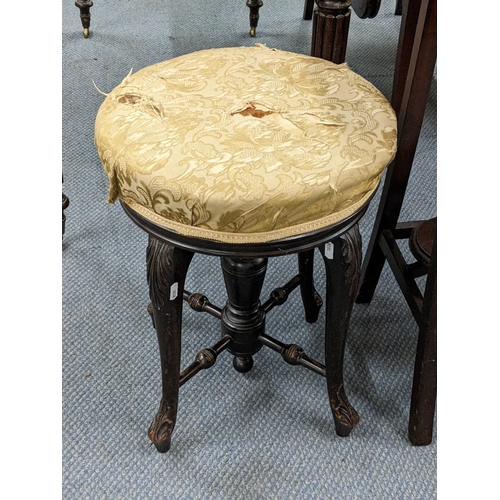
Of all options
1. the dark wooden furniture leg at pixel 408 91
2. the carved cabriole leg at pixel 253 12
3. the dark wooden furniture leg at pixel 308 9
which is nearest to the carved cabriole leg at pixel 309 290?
the dark wooden furniture leg at pixel 408 91

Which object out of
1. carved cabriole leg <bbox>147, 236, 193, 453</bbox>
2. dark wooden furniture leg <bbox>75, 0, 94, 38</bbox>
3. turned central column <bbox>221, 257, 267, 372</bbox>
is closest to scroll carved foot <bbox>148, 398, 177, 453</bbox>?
carved cabriole leg <bbox>147, 236, 193, 453</bbox>

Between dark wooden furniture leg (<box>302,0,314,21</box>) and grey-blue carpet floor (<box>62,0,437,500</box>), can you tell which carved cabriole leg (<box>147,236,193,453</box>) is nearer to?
grey-blue carpet floor (<box>62,0,437,500</box>)

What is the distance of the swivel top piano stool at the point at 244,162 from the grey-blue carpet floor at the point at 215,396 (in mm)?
139

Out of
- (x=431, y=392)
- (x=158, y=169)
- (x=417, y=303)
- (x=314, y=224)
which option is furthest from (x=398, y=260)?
(x=158, y=169)

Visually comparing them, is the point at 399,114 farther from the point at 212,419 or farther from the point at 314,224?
the point at 212,419

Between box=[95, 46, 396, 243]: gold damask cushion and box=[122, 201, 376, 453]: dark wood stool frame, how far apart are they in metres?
0.02

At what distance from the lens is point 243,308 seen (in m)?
0.95

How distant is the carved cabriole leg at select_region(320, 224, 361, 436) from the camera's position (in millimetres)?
737

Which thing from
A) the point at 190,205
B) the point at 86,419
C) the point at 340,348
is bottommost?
→ the point at 86,419

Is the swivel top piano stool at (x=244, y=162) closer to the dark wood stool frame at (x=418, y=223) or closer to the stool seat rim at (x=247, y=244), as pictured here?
the stool seat rim at (x=247, y=244)

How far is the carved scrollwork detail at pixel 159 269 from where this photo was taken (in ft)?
2.35

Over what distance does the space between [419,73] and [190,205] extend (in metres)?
A: 0.41

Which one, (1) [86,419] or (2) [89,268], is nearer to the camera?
(1) [86,419]

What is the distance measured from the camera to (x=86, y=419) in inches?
38.1
